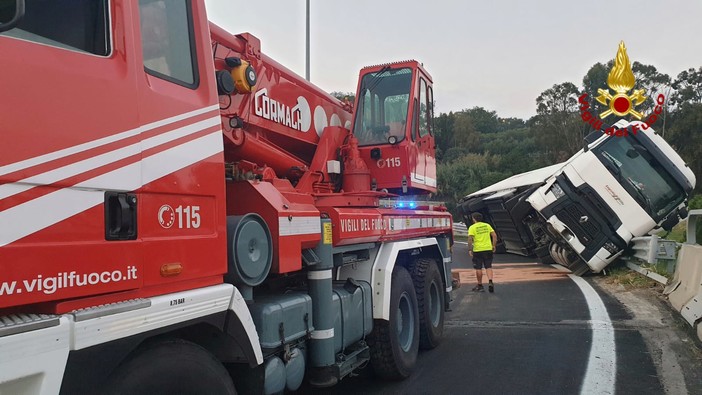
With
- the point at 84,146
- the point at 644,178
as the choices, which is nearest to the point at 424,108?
the point at 84,146

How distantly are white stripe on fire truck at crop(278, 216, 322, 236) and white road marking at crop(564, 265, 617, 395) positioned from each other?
9.50 feet

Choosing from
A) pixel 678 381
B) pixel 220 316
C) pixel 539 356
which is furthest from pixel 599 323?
pixel 220 316

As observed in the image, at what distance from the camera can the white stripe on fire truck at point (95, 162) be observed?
6.65 ft

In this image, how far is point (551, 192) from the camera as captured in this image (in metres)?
13.9

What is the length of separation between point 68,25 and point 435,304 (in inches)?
232

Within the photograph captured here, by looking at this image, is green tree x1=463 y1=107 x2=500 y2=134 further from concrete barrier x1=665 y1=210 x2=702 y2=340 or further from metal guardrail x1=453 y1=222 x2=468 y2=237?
concrete barrier x1=665 y1=210 x2=702 y2=340

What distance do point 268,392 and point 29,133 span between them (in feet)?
7.15

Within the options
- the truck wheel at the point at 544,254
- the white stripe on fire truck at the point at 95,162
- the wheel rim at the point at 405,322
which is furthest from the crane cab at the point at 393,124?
the truck wheel at the point at 544,254

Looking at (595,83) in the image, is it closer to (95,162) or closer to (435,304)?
(435,304)

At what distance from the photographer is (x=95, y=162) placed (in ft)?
7.69

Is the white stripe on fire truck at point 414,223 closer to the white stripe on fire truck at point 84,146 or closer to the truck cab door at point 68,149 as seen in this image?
the white stripe on fire truck at point 84,146

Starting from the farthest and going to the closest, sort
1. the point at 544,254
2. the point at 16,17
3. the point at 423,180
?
the point at 544,254
the point at 423,180
the point at 16,17

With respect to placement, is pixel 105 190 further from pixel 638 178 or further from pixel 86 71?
pixel 638 178

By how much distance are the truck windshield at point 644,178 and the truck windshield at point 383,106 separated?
26.4ft
